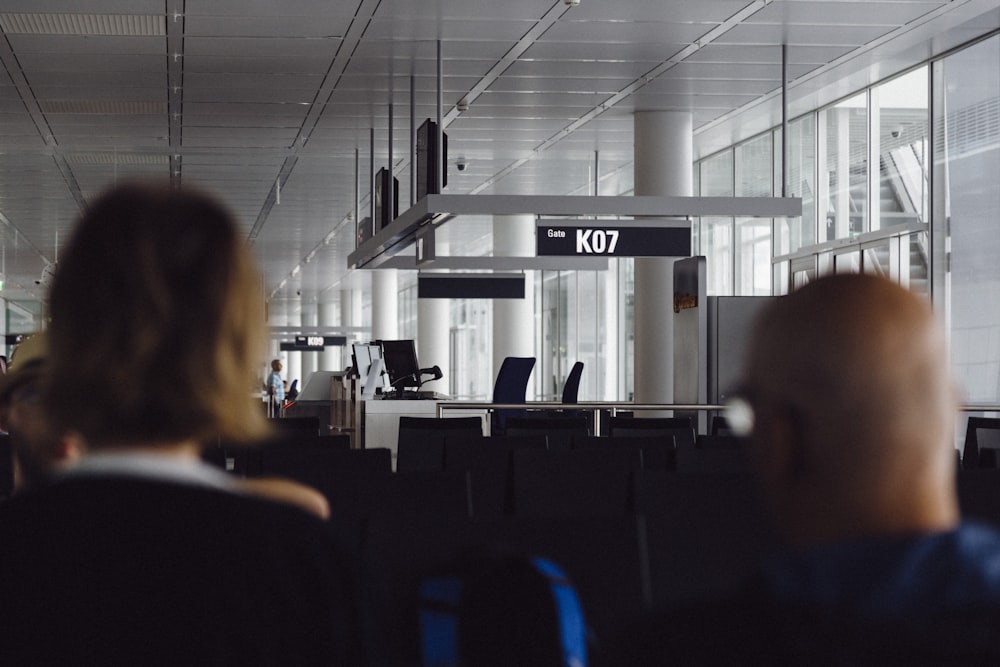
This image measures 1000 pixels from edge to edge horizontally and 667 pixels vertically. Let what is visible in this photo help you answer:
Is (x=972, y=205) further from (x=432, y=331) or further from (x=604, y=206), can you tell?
(x=432, y=331)

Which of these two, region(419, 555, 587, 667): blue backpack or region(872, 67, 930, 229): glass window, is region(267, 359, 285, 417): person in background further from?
region(419, 555, 587, 667): blue backpack

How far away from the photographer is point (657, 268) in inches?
467

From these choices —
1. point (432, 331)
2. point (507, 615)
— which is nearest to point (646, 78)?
point (507, 615)

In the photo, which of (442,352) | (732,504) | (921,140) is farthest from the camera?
(442,352)

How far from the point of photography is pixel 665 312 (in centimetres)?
1187

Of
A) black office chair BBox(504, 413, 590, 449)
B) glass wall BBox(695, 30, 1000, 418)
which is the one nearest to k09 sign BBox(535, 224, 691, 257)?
glass wall BBox(695, 30, 1000, 418)

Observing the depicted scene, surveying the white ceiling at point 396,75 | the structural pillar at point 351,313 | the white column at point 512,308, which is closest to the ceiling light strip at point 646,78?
the white ceiling at point 396,75

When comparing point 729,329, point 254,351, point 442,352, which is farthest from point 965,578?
point 442,352

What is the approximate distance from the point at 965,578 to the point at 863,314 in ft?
0.82

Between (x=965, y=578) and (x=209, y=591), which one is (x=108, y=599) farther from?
(x=965, y=578)

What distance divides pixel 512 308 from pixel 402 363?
5.47 meters

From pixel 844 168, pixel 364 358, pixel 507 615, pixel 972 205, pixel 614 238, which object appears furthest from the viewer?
pixel 364 358

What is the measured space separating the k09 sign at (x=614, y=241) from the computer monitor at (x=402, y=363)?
402cm

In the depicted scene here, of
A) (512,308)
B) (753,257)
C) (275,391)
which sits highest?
(753,257)
